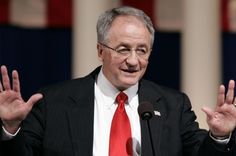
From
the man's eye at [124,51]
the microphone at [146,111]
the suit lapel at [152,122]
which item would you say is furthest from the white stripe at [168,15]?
the microphone at [146,111]

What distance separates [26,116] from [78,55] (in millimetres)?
3738

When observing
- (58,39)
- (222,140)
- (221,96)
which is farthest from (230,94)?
(58,39)

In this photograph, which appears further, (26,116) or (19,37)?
(19,37)

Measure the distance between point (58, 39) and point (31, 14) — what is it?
38 cm

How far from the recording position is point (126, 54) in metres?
2.90

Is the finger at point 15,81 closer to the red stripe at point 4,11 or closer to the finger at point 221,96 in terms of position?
the finger at point 221,96

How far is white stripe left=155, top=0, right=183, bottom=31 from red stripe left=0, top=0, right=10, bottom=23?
1.53 meters

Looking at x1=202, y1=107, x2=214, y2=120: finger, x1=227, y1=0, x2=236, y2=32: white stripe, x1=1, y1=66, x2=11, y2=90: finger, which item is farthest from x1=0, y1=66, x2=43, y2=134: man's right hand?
x1=227, y1=0, x2=236, y2=32: white stripe

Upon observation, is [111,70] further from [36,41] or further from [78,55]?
[36,41]

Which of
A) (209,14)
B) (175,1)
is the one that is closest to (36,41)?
(175,1)

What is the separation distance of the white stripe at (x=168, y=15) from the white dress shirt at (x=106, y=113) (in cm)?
441

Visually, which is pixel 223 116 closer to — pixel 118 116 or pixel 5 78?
pixel 118 116

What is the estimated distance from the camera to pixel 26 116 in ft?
9.17

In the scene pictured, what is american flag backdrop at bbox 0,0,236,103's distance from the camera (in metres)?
7.32
